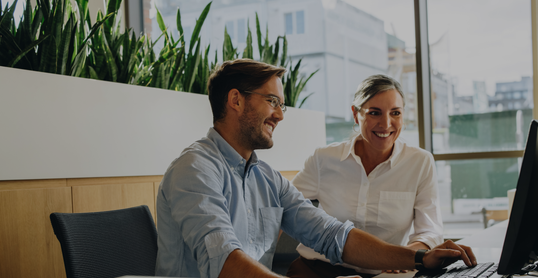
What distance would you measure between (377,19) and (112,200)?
10.3ft

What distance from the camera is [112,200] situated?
7.09ft

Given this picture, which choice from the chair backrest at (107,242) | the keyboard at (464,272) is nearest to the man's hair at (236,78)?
the chair backrest at (107,242)

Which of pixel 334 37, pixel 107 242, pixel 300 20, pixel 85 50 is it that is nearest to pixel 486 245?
pixel 107 242

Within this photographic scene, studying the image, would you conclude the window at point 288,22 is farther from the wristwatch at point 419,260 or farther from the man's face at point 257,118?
the wristwatch at point 419,260

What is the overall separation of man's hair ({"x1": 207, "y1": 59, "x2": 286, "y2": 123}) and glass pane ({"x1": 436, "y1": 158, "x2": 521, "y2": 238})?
2.95 m

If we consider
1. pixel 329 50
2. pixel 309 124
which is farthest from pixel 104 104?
pixel 329 50

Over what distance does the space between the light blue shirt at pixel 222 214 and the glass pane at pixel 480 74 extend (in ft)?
9.24

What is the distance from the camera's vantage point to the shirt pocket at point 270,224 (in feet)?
4.88

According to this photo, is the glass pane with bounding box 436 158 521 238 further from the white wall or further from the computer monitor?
the computer monitor

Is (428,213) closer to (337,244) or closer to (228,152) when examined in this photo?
(337,244)

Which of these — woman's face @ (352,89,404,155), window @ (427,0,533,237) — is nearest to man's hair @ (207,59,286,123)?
woman's face @ (352,89,404,155)

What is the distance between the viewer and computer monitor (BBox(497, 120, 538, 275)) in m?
0.98

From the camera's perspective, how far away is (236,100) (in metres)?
1.49

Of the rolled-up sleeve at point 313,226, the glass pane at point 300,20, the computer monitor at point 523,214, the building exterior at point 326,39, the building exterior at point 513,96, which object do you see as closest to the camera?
the computer monitor at point 523,214
